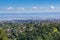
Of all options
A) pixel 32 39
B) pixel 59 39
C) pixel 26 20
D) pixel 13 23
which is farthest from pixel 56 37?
pixel 26 20

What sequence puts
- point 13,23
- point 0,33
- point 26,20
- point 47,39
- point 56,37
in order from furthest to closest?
1. point 26,20
2. point 13,23
3. point 56,37
4. point 47,39
5. point 0,33

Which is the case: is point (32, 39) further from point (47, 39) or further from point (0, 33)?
point (0, 33)

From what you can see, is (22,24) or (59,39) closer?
(59,39)

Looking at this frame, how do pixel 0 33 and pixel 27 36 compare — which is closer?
pixel 0 33

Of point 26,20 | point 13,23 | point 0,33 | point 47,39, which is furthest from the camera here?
point 26,20

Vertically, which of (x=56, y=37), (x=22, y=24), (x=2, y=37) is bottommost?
(x=22, y=24)

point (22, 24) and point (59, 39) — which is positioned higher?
point (59, 39)

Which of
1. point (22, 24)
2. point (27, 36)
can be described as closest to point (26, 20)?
point (22, 24)

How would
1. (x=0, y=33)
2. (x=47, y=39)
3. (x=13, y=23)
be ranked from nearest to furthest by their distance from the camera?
(x=0, y=33)
(x=47, y=39)
(x=13, y=23)

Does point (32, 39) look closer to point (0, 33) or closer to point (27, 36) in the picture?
point (27, 36)

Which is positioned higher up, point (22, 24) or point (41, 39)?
point (41, 39)
